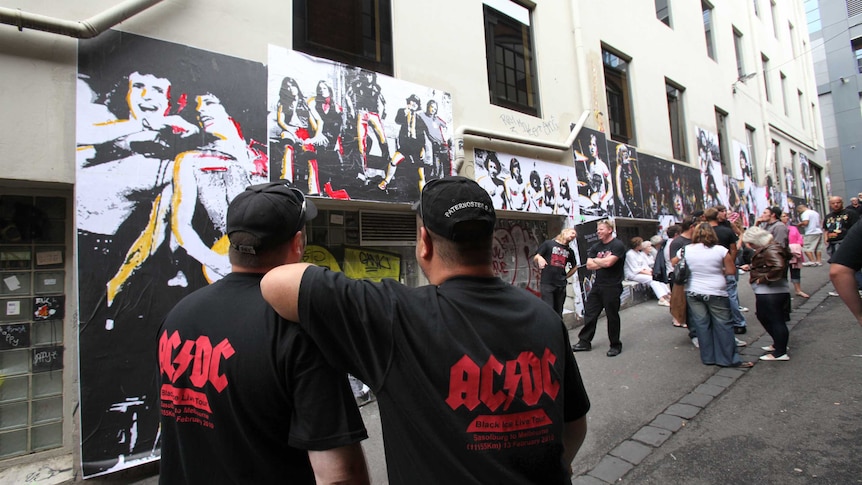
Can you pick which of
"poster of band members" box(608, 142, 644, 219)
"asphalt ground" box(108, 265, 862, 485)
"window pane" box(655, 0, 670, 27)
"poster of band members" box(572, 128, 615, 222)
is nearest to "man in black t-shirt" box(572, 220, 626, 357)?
"asphalt ground" box(108, 265, 862, 485)

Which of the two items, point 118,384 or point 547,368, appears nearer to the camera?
point 547,368

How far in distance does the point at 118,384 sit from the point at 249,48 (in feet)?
11.3

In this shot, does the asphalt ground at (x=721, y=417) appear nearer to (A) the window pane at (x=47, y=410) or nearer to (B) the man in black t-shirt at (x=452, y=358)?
(A) the window pane at (x=47, y=410)

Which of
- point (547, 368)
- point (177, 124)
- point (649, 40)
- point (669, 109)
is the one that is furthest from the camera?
point (669, 109)

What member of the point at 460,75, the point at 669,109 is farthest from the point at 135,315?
the point at 669,109

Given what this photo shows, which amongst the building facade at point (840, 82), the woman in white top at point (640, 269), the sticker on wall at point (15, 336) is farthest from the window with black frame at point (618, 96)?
the building facade at point (840, 82)

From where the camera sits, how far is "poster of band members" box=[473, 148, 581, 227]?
6672 mm

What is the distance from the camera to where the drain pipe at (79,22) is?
3139 millimetres

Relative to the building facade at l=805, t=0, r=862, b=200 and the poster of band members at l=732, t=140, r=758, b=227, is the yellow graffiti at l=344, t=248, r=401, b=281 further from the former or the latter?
the building facade at l=805, t=0, r=862, b=200

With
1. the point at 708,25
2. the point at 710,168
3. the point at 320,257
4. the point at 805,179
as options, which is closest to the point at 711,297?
the point at 320,257

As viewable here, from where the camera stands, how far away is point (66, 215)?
12.1 ft

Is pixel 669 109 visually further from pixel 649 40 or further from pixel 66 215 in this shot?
pixel 66 215

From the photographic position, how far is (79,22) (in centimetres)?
341

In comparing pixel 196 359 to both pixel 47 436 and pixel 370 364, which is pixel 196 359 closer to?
pixel 370 364
